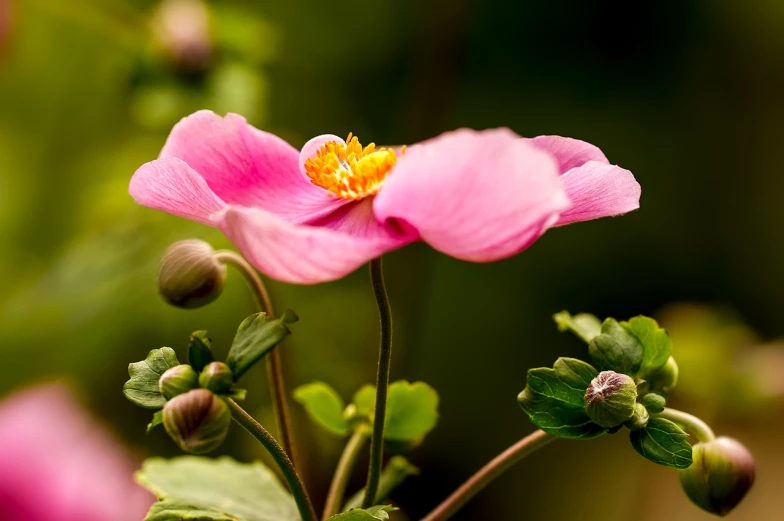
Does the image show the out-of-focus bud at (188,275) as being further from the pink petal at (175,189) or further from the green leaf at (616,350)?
the green leaf at (616,350)

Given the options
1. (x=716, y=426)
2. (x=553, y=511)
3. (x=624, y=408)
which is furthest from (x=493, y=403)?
(x=624, y=408)

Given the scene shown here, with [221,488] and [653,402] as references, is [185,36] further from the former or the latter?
[653,402]

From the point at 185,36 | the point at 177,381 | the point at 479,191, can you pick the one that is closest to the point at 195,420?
the point at 177,381

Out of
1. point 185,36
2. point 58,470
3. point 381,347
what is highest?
point 185,36

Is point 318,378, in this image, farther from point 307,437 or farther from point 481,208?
point 481,208

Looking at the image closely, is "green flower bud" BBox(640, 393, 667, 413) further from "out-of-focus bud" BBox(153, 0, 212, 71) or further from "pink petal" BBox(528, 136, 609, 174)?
"out-of-focus bud" BBox(153, 0, 212, 71)

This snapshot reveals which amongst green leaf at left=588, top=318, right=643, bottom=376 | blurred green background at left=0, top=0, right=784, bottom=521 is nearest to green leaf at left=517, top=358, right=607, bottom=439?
green leaf at left=588, top=318, right=643, bottom=376
